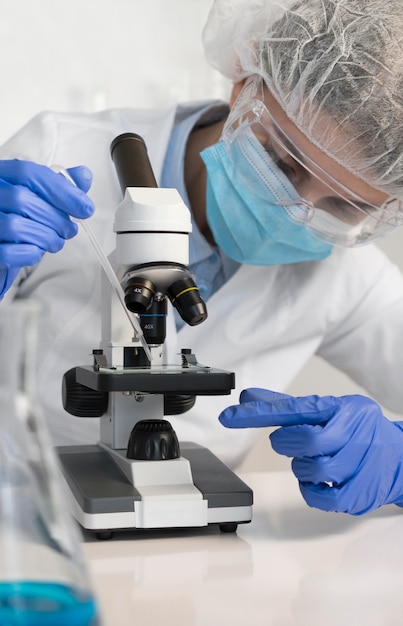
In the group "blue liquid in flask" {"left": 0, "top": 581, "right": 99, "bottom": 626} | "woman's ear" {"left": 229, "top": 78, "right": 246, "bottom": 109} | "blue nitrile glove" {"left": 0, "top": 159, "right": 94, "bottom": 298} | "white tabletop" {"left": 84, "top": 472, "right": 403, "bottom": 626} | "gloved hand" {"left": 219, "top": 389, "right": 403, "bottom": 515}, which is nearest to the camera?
"blue liquid in flask" {"left": 0, "top": 581, "right": 99, "bottom": 626}

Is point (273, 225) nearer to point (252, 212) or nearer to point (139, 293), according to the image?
point (252, 212)

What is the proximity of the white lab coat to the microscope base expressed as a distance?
44 centimetres

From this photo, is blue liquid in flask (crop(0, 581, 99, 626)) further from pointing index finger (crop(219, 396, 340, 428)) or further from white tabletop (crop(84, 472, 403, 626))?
pointing index finger (crop(219, 396, 340, 428))

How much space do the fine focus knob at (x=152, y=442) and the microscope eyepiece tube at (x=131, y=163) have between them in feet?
1.05

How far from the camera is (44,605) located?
0.40m

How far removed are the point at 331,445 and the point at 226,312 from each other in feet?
1.80

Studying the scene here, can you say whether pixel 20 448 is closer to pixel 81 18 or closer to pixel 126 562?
pixel 126 562

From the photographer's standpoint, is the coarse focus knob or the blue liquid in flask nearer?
the blue liquid in flask

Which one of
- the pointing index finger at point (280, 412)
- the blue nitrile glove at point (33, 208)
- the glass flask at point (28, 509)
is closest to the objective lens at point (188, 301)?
the pointing index finger at point (280, 412)

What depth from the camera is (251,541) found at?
3.11ft

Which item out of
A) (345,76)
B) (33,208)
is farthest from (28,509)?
(345,76)

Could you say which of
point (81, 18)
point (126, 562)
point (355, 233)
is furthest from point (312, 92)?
point (81, 18)

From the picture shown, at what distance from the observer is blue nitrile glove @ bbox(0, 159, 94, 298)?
114 centimetres

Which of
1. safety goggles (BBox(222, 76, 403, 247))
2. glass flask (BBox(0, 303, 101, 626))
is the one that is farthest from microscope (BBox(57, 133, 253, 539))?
glass flask (BBox(0, 303, 101, 626))
